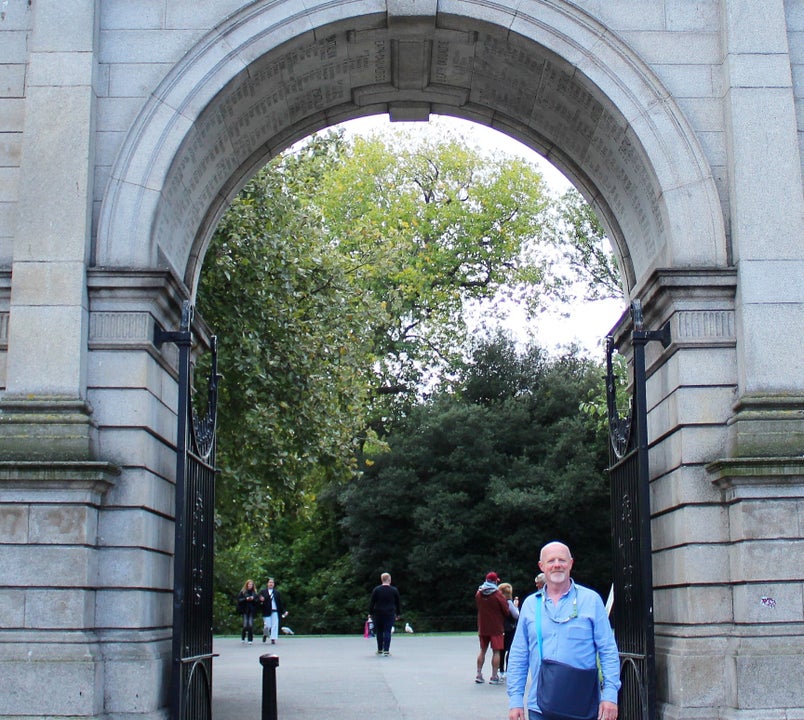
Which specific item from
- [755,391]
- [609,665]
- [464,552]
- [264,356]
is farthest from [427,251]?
[609,665]

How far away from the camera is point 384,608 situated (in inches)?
811

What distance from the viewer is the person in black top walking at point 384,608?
20.2 m

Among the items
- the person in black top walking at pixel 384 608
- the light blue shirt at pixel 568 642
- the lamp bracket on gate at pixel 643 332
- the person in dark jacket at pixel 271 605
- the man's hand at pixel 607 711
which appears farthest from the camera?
the person in dark jacket at pixel 271 605

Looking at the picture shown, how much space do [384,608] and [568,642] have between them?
15.2 m

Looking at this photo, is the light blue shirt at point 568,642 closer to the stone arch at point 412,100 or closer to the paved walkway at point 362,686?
the stone arch at point 412,100

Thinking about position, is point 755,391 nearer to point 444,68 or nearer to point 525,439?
point 444,68

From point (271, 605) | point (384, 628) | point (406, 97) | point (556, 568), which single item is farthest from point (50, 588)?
point (271, 605)

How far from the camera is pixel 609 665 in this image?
5.81m

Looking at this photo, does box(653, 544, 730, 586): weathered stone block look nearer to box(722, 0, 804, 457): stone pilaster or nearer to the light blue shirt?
box(722, 0, 804, 457): stone pilaster

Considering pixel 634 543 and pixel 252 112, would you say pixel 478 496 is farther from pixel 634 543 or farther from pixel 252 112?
pixel 634 543

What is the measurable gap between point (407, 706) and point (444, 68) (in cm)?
690

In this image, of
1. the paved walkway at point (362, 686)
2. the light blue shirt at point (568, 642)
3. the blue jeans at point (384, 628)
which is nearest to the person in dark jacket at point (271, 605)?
the paved walkway at point (362, 686)

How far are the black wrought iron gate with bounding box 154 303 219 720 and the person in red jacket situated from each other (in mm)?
5808

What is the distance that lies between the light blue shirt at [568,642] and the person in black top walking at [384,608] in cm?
1409
